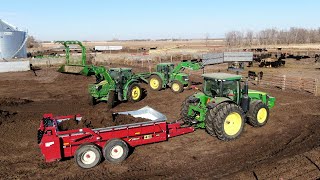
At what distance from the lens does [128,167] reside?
28.4ft

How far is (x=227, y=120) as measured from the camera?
33.6ft

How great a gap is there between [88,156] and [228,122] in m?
4.97

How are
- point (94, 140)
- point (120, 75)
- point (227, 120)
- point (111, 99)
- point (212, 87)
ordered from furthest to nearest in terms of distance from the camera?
point (120, 75)
point (111, 99)
point (212, 87)
point (227, 120)
point (94, 140)

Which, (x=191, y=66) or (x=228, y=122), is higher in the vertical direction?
(x=191, y=66)

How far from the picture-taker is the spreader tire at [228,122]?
9.91 meters

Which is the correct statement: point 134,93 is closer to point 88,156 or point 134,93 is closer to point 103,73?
point 103,73

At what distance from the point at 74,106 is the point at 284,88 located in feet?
48.1

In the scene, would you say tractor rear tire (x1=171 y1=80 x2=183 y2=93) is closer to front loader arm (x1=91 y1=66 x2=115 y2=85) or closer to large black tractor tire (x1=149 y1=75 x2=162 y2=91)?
large black tractor tire (x1=149 y1=75 x2=162 y2=91)

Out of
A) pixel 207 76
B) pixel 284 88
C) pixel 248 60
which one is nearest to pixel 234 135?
pixel 207 76

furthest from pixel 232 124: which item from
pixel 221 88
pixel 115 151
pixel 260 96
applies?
pixel 115 151

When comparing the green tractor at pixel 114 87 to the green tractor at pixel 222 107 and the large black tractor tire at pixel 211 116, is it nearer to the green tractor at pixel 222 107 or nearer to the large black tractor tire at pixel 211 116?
the green tractor at pixel 222 107

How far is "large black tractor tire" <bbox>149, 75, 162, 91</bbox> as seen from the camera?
20.2 m

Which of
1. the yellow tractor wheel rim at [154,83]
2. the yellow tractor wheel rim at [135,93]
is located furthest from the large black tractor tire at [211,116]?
the yellow tractor wheel rim at [154,83]

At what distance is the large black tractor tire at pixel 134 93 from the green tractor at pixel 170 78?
9.31ft
